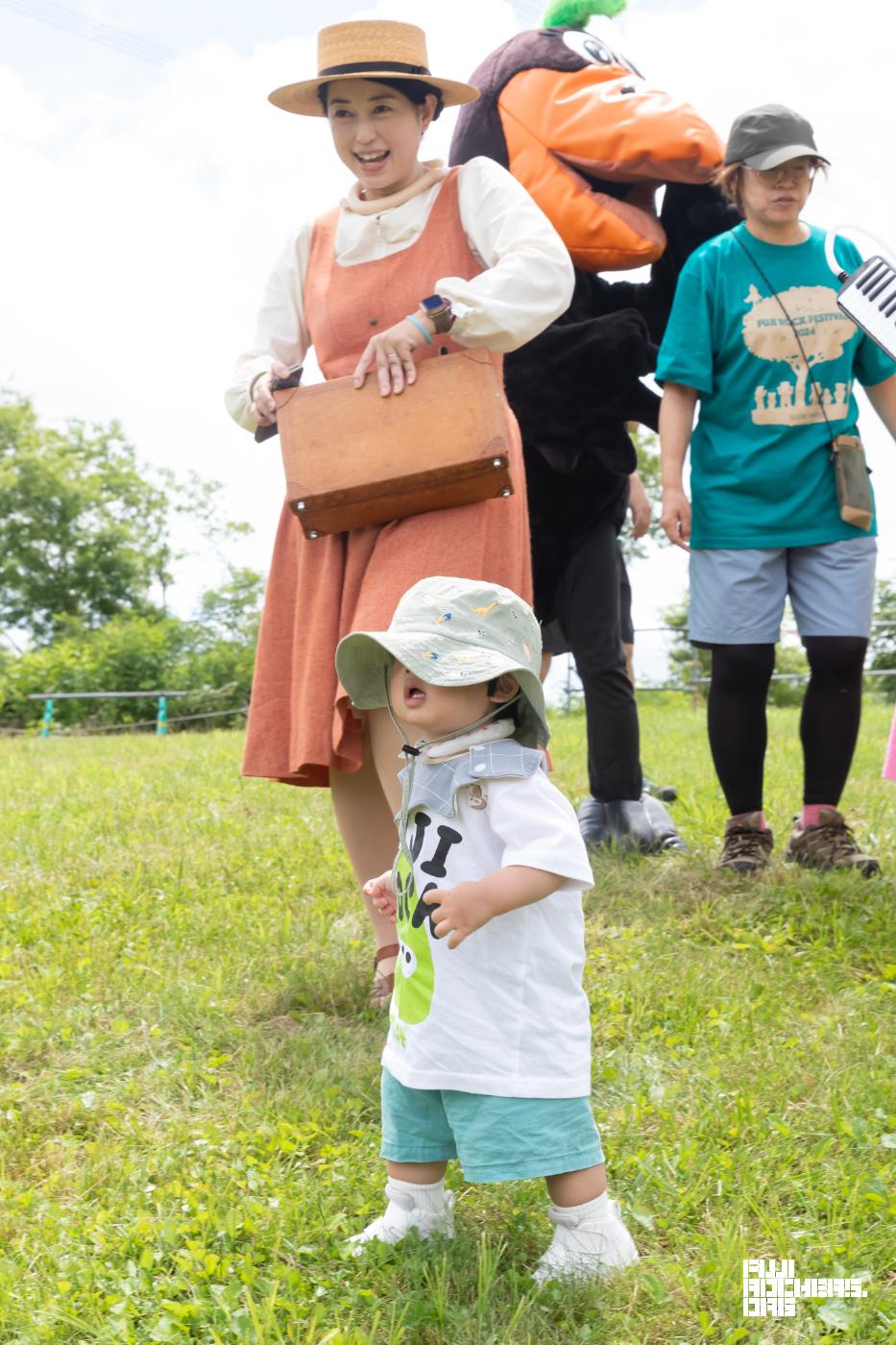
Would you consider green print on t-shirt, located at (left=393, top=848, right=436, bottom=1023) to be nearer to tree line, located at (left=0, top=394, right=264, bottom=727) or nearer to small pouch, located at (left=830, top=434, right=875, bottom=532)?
small pouch, located at (left=830, top=434, right=875, bottom=532)

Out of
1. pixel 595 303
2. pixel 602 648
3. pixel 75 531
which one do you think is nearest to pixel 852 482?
pixel 602 648

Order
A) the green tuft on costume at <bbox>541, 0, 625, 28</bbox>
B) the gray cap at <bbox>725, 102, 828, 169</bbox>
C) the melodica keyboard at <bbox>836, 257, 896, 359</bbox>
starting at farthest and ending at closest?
the green tuft on costume at <bbox>541, 0, 625, 28</bbox>, the gray cap at <bbox>725, 102, 828, 169</bbox>, the melodica keyboard at <bbox>836, 257, 896, 359</bbox>

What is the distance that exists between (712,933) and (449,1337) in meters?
2.03

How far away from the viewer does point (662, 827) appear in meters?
4.76

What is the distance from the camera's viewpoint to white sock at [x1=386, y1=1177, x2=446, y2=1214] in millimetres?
2242

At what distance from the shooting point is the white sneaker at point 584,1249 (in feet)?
6.93

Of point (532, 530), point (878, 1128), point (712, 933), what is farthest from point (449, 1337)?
point (532, 530)

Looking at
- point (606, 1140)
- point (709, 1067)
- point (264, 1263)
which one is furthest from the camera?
point (709, 1067)

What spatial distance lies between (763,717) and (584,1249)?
2.55m

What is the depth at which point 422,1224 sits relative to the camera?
2.25 metres

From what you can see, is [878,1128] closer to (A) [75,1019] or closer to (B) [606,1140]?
(B) [606,1140]

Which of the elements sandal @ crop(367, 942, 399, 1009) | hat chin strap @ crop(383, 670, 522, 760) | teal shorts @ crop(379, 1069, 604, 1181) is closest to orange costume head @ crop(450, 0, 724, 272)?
sandal @ crop(367, 942, 399, 1009)

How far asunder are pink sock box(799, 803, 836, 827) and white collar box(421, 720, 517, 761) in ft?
7.97

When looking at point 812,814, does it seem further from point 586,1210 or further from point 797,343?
point 586,1210
